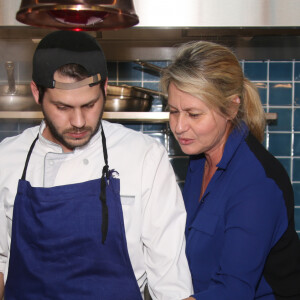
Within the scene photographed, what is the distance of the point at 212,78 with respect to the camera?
124 cm

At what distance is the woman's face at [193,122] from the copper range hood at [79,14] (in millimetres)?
378

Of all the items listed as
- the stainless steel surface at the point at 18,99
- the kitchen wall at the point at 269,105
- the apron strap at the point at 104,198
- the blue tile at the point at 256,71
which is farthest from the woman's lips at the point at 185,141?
the blue tile at the point at 256,71

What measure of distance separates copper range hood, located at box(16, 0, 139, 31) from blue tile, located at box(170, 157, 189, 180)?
150 centimetres

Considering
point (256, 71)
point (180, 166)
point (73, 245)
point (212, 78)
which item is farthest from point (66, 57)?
point (256, 71)

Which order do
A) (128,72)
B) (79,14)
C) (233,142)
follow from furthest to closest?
(128,72)
(233,142)
(79,14)

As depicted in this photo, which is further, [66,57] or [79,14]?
[66,57]

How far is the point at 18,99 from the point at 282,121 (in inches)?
52.7

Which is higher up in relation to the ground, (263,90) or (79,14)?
(79,14)

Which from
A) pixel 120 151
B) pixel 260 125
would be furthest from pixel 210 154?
pixel 120 151

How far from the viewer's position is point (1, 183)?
1.32 metres

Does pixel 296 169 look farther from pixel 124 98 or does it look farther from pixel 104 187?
pixel 104 187

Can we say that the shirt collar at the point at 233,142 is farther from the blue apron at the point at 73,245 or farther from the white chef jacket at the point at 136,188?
the blue apron at the point at 73,245

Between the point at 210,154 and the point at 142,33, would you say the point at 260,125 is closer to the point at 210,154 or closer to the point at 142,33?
the point at 210,154

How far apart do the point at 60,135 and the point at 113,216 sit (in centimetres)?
27
